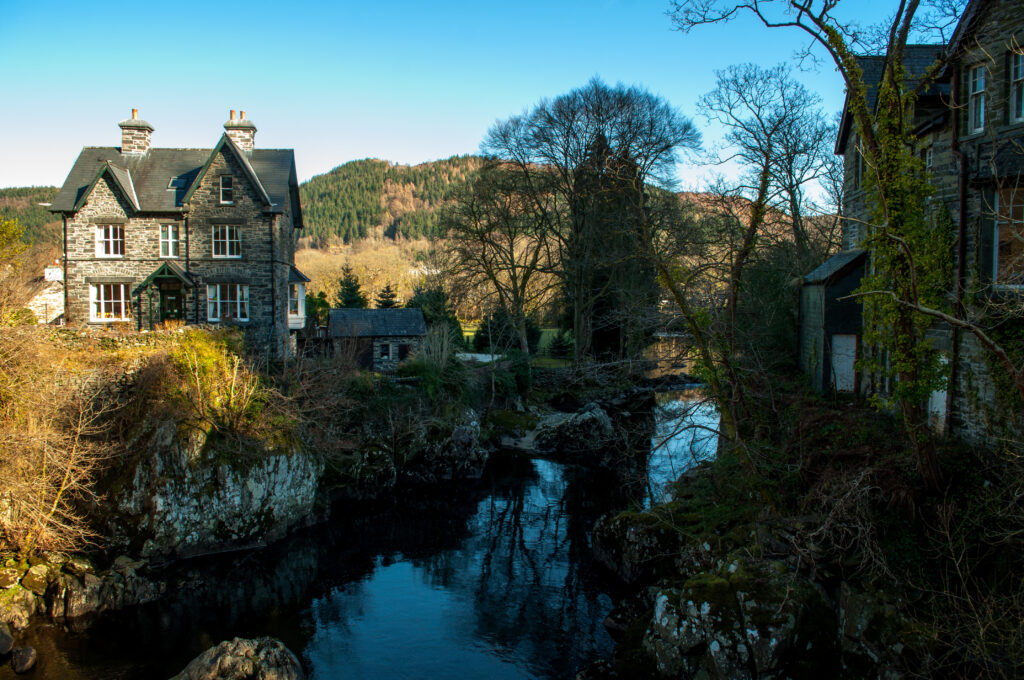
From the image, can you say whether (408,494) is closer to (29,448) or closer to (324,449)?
(324,449)

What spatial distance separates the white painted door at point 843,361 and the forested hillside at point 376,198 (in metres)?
69.1

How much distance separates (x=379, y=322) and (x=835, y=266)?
21733mm

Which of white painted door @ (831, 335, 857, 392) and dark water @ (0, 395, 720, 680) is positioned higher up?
white painted door @ (831, 335, 857, 392)

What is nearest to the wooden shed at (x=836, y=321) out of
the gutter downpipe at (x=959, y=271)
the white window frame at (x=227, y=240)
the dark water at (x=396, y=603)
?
the gutter downpipe at (x=959, y=271)

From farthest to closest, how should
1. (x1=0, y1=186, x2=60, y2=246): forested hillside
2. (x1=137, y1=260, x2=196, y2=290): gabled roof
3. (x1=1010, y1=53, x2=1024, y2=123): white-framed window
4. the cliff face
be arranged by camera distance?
1. (x1=0, y1=186, x2=60, y2=246): forested hillside
2. (x1=137, y1=260, x2=196, y2=290): gabled roof
3. the cliff face
4. (x1=1010, y1=53, x2=1024, y2=123): white-framed window

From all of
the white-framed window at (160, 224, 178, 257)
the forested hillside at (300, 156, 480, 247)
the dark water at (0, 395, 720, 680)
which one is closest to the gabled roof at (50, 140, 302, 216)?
the white-framed window at (160, 224, 178, 257)

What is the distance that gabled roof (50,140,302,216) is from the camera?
26.4 metres

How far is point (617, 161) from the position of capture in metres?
29.6

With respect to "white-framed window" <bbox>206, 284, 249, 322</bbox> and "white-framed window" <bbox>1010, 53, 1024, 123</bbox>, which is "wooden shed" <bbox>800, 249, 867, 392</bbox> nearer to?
"white-framed window" <bbox>1010, 53, 1024, 123</bbox>

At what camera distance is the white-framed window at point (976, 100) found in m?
13.1

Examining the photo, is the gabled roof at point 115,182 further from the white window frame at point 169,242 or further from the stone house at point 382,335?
the stone house at point 382,335

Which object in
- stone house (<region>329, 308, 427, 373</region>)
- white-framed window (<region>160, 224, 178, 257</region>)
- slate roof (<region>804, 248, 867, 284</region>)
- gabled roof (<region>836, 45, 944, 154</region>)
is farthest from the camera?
stone house (<region>329, 308, 427, 373</region>)

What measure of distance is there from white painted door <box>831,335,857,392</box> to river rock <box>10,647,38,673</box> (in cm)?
1999

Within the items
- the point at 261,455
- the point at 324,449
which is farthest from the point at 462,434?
the point at 261,455
